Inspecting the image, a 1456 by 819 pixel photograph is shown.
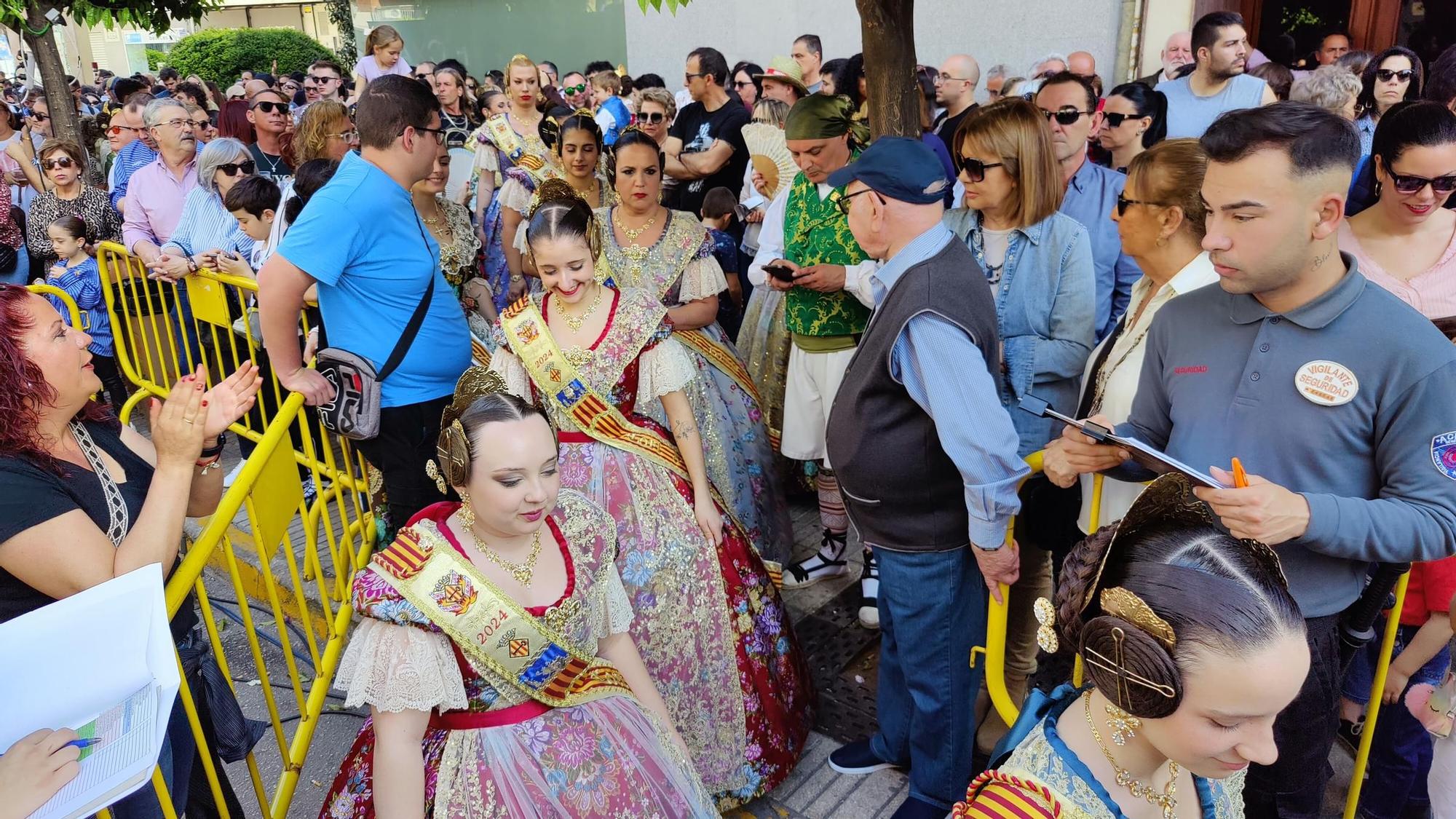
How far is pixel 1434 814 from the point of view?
221 cm

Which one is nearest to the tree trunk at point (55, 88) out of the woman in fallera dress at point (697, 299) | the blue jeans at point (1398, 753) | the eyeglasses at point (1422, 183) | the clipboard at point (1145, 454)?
the woman in fallera dress at point (697, 299)

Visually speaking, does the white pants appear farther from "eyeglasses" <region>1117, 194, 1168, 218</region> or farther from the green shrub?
the green shrub

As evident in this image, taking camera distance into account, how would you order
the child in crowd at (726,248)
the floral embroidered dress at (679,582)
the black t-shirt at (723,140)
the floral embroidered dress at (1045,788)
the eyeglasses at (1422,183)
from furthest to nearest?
the black t-shirt at (723,140) → the child in crowd at (726,248) → the floral embroidered dress at (679,582) → the eyeglasses at (1422,183) → the floral embroidered dress at (1045,788)

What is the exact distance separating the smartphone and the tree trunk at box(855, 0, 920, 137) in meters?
0.63

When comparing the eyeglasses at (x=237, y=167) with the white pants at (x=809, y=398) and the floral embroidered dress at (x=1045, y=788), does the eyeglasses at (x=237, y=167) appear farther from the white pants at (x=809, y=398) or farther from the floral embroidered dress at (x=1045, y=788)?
the floral embroidered dress at (x=1045, y=788)

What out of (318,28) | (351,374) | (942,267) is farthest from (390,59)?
(318,28)

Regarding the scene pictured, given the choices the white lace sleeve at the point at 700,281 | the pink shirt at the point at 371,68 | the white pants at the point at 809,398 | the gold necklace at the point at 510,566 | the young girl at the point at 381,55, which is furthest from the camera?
the pink shirt at the point at 371,68

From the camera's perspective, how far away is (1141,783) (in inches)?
59.2

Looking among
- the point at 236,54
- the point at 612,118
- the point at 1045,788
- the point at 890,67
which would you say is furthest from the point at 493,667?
the point at 236,54

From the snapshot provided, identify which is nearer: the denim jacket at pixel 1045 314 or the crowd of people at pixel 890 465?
the crowd of people at pixel 890 465

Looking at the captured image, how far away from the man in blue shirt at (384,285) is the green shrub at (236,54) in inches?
813

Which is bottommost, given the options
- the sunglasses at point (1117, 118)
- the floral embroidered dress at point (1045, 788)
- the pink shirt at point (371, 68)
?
the floral embroidered dress at point (1045, 788)

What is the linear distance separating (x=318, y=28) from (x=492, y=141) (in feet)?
108

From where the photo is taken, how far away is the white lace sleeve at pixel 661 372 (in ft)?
10.5
